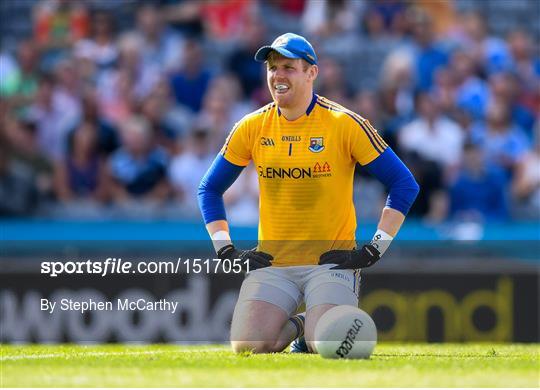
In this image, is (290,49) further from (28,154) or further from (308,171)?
(28,154)

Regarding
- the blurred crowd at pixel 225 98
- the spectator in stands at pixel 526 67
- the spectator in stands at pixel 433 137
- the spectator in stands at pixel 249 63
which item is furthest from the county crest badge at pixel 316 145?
the spectator in stands at pixel 526 67

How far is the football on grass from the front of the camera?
8281 millimetres

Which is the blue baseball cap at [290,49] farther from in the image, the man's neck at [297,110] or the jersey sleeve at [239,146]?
the jersey sleeve at [239,146]

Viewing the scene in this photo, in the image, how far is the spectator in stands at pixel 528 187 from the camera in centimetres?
1477

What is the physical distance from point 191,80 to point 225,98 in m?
0.88

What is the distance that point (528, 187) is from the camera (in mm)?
14969

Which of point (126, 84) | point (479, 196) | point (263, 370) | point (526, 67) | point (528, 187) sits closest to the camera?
point (263, 370)

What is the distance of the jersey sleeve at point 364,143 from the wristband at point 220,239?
3.72 ft

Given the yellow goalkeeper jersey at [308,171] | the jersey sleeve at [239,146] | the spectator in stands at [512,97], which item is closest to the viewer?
the yellow goalkeeper jersey at [308,171]

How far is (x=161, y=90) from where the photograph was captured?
621 inches

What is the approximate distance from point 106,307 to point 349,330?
4599 millimetres

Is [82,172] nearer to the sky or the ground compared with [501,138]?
nearer to the ground

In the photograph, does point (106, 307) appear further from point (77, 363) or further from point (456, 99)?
point (456, 99)

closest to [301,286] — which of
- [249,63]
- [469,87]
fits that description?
[249,63]
